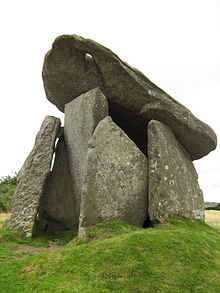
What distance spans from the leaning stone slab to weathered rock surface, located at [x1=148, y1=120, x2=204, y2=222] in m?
3.87

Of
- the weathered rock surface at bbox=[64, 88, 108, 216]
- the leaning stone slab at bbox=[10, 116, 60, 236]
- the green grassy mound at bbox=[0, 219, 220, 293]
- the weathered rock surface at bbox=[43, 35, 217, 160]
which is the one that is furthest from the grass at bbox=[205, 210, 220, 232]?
the leaning stone slab at bbox=[10, 116, 60, 236]

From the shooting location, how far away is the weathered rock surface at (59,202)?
12.1 meters

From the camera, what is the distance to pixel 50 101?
45.4 ft

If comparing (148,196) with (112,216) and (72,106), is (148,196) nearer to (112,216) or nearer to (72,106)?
(112,216)

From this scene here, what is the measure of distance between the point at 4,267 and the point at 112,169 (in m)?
4.34

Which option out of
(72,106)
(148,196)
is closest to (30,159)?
(72,106)

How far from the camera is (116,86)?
1141cm

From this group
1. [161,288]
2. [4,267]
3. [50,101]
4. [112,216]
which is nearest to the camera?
[161,288]

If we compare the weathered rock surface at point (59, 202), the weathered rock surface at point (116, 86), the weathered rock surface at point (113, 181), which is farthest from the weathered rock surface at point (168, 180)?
the weathered rock surface at point (59, 202)

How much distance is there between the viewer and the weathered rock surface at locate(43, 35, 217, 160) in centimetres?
1074

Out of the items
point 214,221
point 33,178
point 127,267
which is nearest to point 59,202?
point 33,178

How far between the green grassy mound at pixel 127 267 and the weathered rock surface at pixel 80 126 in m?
4.41

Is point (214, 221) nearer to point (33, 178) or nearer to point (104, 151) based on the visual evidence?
point (104, 151)

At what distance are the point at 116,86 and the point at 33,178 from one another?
466cm
